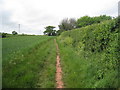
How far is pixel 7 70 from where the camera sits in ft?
17.2

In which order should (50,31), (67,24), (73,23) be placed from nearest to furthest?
(67,24) → (73,23) → (50,31)

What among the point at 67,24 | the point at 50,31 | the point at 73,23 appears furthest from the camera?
the point at 50,31

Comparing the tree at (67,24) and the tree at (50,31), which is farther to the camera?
the tree at (50,31)

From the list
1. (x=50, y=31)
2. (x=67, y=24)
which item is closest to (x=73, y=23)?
(x=67, y=24)

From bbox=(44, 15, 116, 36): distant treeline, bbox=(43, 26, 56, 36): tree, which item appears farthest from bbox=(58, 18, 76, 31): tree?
bbox=(43, 26, 56, 36): tree

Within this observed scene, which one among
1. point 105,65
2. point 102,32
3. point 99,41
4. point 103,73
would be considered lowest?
point 103,73

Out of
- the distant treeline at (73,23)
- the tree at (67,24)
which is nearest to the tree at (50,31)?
the distant treeline at (73,23)

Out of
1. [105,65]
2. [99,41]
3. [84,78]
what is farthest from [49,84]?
[99,41]

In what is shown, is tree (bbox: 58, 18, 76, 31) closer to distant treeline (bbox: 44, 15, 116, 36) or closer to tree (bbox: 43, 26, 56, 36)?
distant treeline (bbox: 44, 15, 116, 36)

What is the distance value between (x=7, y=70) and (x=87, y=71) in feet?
14.9

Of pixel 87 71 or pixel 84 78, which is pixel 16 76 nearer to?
pixel 84 78

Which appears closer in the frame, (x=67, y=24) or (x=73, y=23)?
(x=67, y=24)

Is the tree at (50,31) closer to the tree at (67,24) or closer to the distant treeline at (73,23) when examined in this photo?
the distant treeline at (73,23)

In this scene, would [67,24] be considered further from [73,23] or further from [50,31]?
[50,31]
